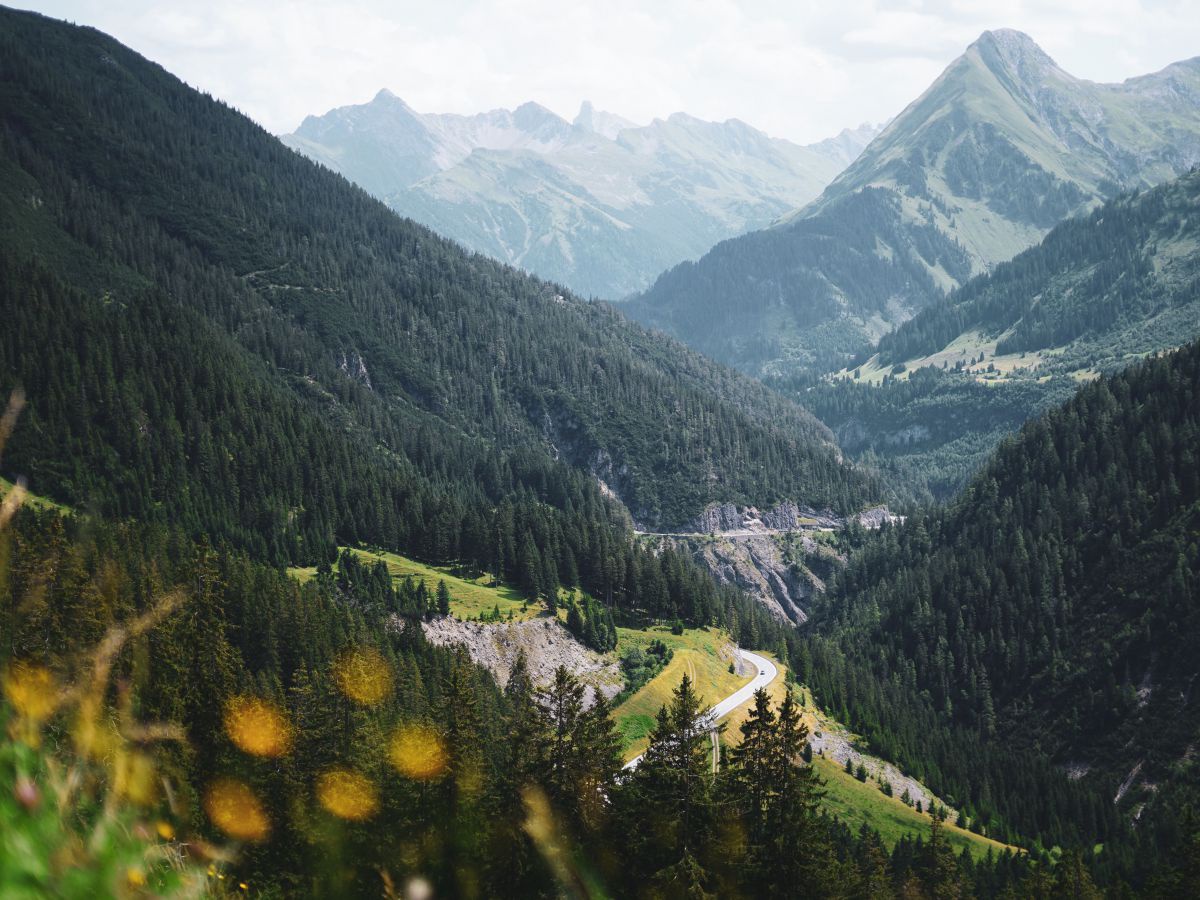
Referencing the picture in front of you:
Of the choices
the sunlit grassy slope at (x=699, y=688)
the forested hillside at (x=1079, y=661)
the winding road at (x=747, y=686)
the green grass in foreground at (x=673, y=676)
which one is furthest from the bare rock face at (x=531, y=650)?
the forested hillside at (x=1079, y=661)

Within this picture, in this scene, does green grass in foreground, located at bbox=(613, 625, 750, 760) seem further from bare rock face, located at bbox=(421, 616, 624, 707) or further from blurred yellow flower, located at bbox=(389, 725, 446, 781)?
blurred yellow flower, located at bbox=(389, 725, 446, 781)

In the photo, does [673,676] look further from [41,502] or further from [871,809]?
[41,502]

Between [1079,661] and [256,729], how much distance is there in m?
153

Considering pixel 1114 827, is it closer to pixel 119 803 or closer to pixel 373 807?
pixel 373 807

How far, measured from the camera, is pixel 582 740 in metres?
53.9

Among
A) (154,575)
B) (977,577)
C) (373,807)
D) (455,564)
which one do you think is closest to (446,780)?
(373,807)

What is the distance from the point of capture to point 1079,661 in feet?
547

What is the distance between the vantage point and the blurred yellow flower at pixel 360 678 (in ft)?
201

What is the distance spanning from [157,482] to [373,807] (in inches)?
4189

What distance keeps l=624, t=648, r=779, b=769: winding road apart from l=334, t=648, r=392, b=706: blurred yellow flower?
26454mm

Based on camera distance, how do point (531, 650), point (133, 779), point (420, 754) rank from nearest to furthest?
point (133, 779) < point (420, 754) < point (531, 650)

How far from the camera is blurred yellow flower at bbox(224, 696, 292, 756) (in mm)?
59500

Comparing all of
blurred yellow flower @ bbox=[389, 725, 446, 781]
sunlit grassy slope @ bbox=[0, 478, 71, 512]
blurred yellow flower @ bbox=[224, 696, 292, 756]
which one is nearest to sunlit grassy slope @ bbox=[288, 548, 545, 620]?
sunlit grassy slope @ bbox=[0, 478, 71, 512]

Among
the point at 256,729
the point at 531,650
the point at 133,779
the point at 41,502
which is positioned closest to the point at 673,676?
the point at 531,650
